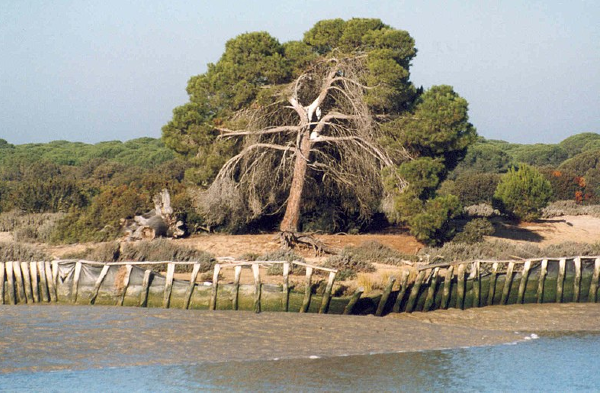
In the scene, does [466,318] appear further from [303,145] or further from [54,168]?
[54,168]

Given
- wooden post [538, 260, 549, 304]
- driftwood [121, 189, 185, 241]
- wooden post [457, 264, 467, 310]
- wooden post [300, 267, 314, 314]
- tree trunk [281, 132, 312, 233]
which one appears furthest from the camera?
driftwood [121, 189, 185, 241]

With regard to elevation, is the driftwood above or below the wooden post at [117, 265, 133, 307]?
above

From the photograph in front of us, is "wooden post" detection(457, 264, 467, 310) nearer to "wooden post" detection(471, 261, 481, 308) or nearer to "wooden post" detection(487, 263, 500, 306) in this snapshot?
"wooden post" detection(471, 261, 481, 308)

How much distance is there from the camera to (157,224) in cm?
2347

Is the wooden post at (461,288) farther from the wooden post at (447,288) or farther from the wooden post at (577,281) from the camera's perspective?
the wooden post at (577,281)

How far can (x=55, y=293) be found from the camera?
52.8ft

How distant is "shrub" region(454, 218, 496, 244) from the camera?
2277cm

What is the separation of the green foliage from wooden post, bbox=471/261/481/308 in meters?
11.0

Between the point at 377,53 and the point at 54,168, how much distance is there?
103 ft

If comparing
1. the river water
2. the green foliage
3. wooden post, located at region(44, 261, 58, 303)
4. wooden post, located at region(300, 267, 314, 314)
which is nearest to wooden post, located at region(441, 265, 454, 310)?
the river water

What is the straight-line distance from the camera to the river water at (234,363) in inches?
421

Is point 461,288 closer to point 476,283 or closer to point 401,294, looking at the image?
point 476,283

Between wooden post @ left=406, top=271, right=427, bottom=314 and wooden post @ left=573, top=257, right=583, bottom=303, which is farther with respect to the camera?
wooden post @ left=573, top=257, right=583, bottom=303

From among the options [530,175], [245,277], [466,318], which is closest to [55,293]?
[245,277]
